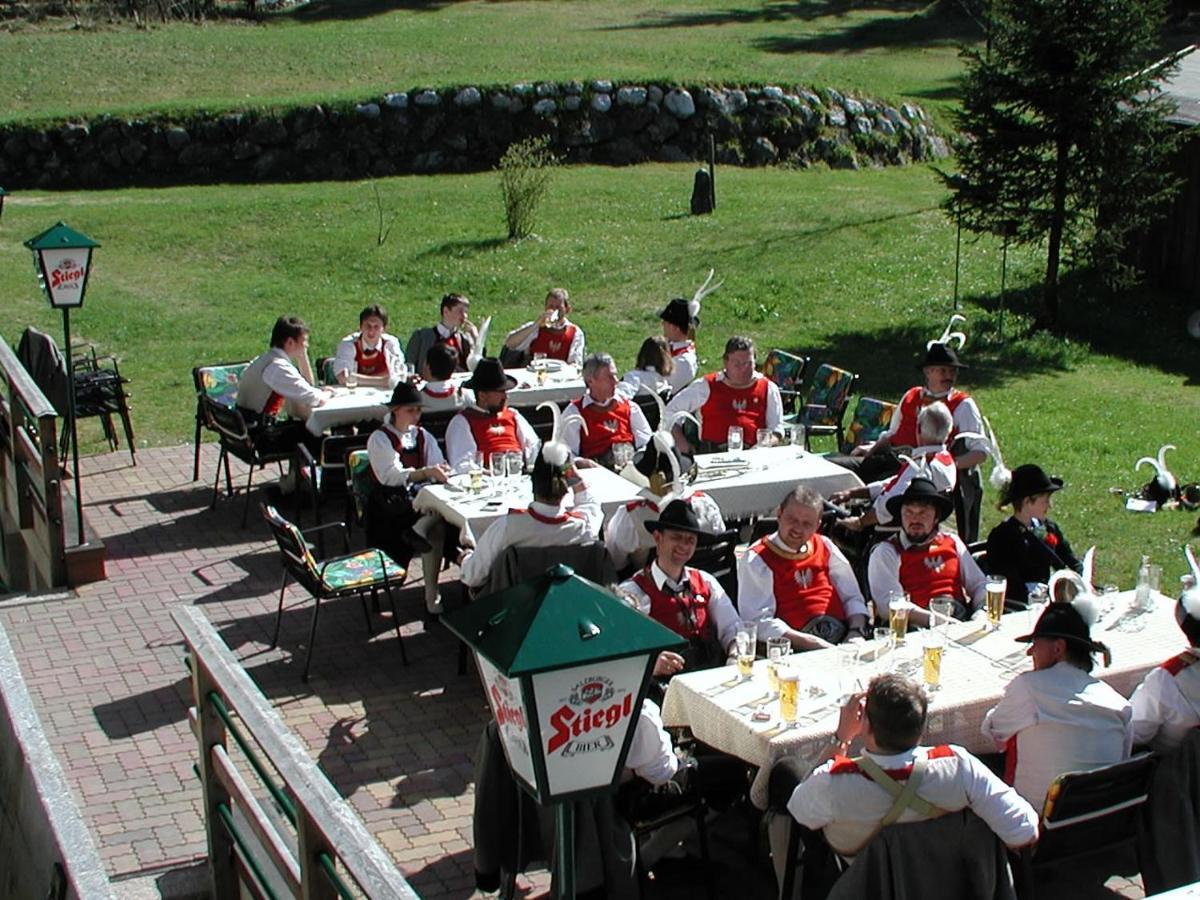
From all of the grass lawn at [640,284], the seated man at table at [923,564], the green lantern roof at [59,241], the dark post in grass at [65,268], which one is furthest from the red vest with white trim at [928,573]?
the green lantern roof at [59,241]

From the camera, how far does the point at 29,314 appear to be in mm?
19328

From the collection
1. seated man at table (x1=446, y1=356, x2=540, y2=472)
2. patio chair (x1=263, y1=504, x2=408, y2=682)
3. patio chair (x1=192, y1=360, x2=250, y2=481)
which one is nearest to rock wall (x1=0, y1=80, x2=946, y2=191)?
patio chair (x1=192, y1=360, x2=250, y2=481)

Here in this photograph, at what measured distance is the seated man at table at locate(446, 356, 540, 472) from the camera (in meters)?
10.4

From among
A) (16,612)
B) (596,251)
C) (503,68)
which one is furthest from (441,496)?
(503,68)

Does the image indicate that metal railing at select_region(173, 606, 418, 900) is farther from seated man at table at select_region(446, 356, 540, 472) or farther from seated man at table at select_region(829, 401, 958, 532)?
seated man at table at select_region(829, 401, 958, 532)

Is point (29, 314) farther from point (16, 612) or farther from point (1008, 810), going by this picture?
point (1008, 810)

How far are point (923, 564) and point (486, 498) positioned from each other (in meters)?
2.85

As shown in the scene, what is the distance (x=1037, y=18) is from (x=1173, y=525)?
760 cm

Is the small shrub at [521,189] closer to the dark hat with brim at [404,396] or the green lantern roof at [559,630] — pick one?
the dark hat with brim at [404,396]

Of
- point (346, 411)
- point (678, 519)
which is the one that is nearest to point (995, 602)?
point (678, 519)

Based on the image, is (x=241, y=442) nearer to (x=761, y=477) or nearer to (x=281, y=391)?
(x=281, y=391)

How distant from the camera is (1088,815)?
5.90 m

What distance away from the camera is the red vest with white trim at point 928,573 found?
8.15 meters

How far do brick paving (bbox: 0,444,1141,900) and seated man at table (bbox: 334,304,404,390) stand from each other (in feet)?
4.25
